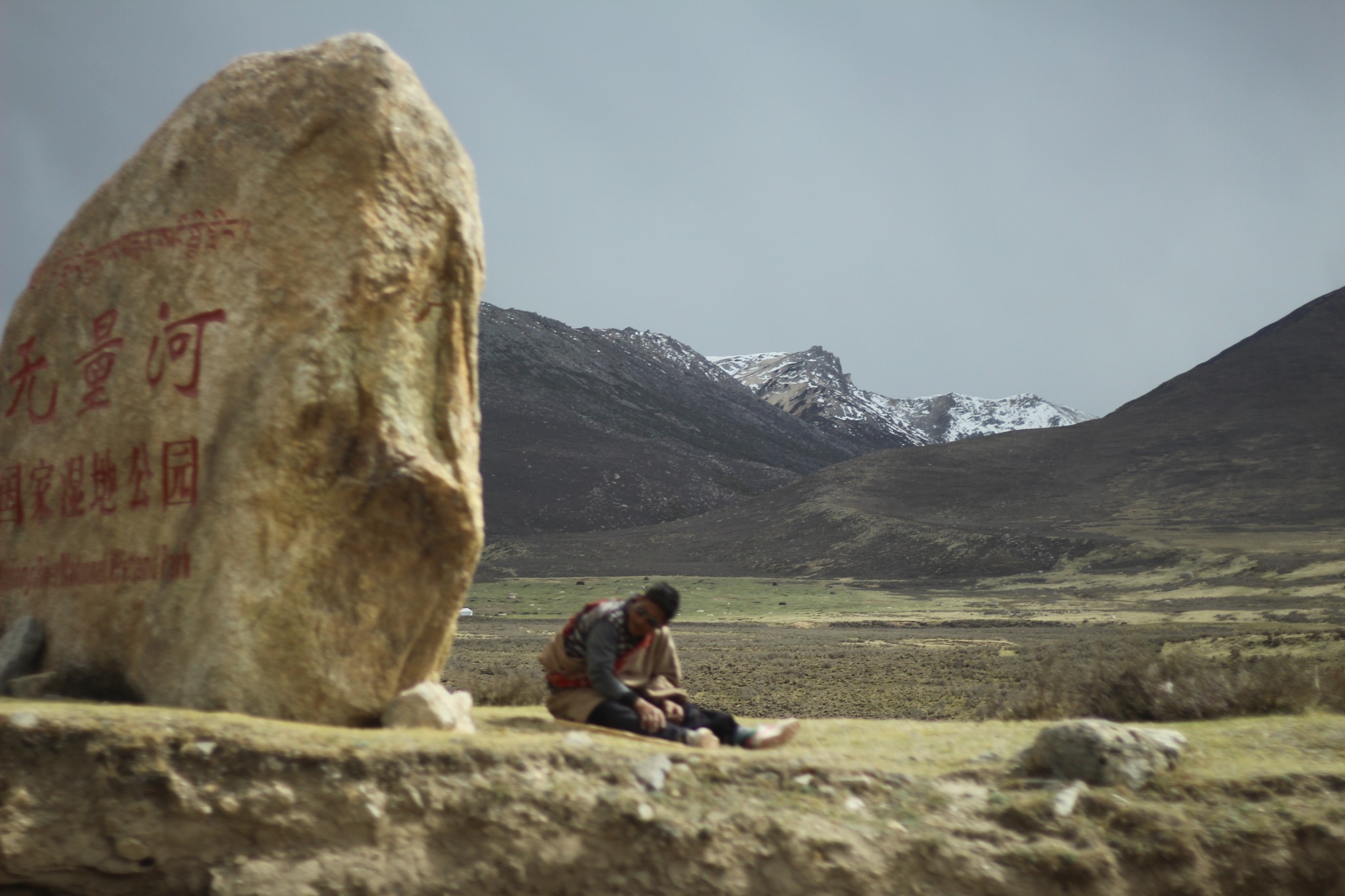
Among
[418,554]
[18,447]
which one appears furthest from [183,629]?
[18,447]

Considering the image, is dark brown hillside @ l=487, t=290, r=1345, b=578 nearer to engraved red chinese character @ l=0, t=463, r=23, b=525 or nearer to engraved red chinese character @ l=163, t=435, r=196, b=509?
engraved red chinese character @ l=0, t=463, r=23, b=525

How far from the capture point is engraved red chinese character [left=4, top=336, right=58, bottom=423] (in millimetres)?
7699

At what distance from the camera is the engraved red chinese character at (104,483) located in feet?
23.6

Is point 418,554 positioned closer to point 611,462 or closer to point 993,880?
point 993,880

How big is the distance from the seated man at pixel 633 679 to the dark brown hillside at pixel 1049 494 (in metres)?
49.6

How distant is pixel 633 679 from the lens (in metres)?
6.88

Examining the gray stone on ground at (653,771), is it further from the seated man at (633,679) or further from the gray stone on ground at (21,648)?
the gray stone on ground at (21,648)

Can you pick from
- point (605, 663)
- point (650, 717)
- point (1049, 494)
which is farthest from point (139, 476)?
point (1049, 494)

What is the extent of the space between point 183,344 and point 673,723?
393cm

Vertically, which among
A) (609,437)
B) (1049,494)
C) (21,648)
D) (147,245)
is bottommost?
(21,648)

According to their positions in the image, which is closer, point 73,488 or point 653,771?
point 653,771

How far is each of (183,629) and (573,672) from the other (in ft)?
7.69

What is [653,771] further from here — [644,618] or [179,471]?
[179,471]

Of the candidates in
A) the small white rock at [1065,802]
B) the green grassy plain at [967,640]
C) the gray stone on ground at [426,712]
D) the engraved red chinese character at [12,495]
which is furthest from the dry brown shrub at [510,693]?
the small white rock at [1065,802]
